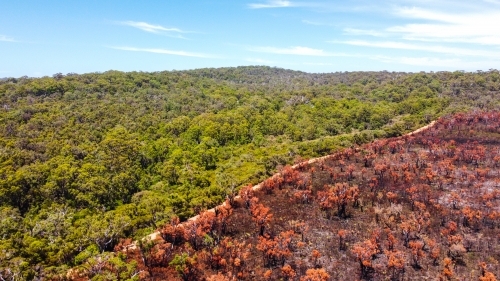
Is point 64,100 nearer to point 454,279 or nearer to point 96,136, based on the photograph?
point 96,136

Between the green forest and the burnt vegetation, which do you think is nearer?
the burnt vegetation

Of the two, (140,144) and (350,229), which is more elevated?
(140,144)

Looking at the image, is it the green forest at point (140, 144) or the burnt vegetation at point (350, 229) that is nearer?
the burnt vegetation at point (350, 229)

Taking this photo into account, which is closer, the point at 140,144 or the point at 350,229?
the point at 350,229
